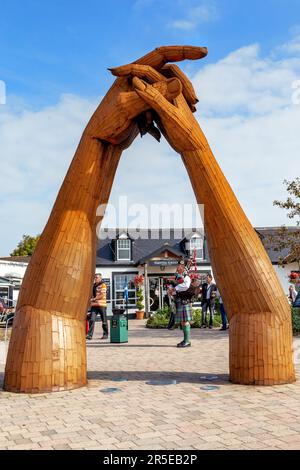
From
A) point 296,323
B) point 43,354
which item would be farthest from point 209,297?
point 43,354

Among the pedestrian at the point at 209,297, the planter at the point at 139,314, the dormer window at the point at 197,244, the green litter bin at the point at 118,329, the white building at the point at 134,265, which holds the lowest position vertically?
the planter at the point at 139,314

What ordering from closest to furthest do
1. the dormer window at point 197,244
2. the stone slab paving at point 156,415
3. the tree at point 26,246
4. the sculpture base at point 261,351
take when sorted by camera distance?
the stone slab paving at point 156,415
the sculpture base at point 261,351
the dormer window at point 197,244
the tree at point 26,246

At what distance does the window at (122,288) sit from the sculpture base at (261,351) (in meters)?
20.3

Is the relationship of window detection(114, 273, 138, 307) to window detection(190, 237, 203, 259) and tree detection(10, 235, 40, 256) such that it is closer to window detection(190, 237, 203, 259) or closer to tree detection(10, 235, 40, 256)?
Result: window detection(190, 237, 203, 259)

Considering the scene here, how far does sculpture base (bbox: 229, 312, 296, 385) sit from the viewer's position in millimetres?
6602

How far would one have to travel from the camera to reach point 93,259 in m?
7.30

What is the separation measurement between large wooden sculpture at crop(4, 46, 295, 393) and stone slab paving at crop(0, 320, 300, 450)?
0.37 m

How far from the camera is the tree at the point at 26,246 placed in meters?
44.5

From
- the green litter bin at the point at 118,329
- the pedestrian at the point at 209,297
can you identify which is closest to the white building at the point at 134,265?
the pedestrian at the point at 209,297

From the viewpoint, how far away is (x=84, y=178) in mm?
7094

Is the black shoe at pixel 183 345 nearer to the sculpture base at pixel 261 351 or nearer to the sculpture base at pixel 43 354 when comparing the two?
the sculpture base at pixel 261 351

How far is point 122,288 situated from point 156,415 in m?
22.1
